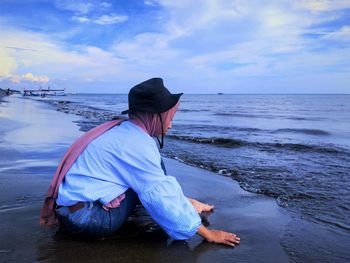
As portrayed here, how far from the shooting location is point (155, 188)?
275cm

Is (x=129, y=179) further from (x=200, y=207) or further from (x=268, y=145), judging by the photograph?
(x=268, y=145)

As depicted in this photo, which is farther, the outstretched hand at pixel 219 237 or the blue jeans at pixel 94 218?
the outstretched hand at pixel 219 237

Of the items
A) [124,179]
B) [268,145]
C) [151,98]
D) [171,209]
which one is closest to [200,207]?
[171,209]

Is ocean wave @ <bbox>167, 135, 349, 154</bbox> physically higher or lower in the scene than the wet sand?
lower

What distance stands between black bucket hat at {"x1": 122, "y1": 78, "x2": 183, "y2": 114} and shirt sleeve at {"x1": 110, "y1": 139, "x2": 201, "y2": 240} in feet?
1.04

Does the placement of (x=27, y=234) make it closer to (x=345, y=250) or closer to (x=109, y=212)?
(x=109, y=212)

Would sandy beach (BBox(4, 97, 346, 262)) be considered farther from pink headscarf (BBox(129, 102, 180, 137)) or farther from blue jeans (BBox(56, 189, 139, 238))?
pink headscarf (BBox(129, 102, 180, 137))

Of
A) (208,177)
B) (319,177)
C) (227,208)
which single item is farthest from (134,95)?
(319,177)

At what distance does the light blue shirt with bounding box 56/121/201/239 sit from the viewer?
274 cm

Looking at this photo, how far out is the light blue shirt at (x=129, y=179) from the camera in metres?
2.74

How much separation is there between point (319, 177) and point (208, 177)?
2.00 m

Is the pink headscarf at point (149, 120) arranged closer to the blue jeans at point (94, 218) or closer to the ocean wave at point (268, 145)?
the blue jeans at point (94, 218)

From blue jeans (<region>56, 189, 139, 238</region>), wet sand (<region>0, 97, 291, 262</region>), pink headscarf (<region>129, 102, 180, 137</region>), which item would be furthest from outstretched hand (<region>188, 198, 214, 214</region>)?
pink headscarf (<region>129, 102, 180, 137</region>)

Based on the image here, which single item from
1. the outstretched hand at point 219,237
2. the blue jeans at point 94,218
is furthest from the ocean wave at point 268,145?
the blue jeans at point 94,218
